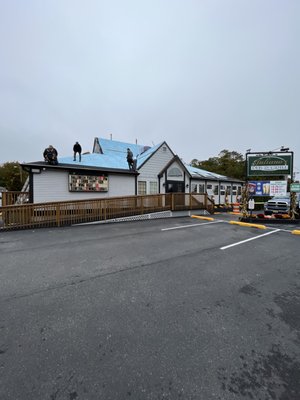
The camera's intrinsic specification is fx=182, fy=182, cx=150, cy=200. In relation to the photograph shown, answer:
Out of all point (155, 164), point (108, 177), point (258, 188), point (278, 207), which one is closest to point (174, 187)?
point (155, 164)

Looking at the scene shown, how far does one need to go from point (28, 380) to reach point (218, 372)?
1.71 m

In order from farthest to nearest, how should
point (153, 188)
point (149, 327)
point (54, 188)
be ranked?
1. point (153, 188)
2. point (54, 188)
3. point (149, 327)

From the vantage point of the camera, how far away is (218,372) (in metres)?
1.71

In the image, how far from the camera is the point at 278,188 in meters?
10.5

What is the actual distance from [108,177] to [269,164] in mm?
10445

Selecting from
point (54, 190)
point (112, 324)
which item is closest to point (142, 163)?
point (54, 190)

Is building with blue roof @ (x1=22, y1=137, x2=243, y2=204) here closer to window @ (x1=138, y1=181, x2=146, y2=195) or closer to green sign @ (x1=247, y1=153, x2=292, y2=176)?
window @ (x1=138, y1=181, x2=146, y2=195)

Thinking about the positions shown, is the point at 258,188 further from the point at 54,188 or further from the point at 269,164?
the point at 54,188

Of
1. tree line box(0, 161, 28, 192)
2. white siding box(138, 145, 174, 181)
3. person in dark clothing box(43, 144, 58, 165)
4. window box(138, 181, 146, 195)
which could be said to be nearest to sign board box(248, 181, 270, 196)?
white siding box(138, 145, 174, 181)

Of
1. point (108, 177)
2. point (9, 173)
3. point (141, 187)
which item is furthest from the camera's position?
point (9, 173)

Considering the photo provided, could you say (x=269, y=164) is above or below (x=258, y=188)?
above

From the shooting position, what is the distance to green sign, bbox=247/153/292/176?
1052 cm

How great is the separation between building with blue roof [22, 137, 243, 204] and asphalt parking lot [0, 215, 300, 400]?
7473 millimetres

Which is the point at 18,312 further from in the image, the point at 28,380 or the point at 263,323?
the point at 263,323
